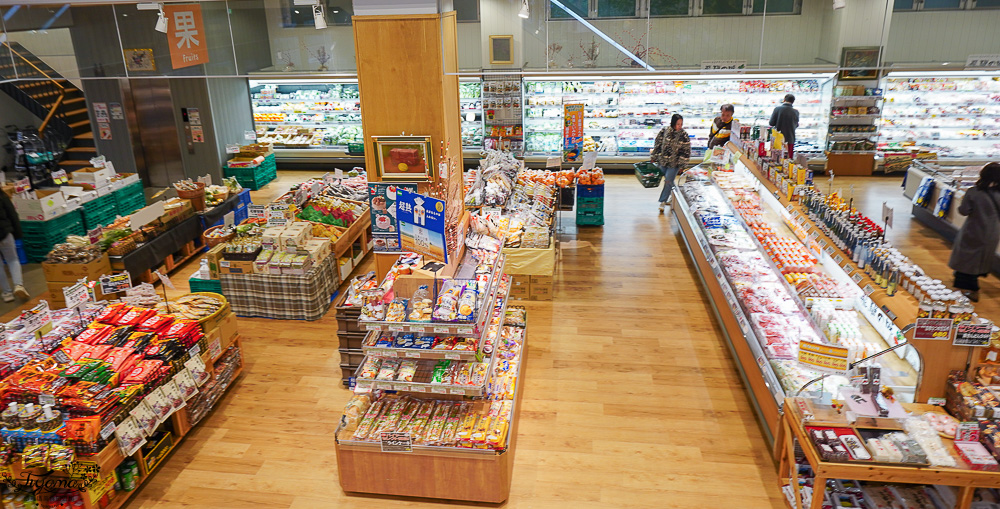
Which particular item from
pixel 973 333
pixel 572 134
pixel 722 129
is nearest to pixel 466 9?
pixel 572 134

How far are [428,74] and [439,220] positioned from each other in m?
1.49

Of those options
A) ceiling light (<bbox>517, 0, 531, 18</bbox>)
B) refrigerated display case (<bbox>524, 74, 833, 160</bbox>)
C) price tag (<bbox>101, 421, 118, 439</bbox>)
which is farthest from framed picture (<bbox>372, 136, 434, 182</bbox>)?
refrigerated display case (<bbox>524, 74, 833, 160</bbox>)

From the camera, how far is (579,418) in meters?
5.52

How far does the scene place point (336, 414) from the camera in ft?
18.5

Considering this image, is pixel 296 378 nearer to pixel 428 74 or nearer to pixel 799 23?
pixel 428 74

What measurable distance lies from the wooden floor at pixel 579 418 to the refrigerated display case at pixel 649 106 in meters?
5.14

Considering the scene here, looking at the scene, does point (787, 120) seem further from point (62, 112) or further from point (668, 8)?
point (62, 112)

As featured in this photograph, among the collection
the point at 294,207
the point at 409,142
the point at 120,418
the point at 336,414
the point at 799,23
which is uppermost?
the point at 799,23

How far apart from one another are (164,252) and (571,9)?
19.1ft

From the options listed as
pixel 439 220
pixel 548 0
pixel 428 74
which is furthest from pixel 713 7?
pixel 439 220

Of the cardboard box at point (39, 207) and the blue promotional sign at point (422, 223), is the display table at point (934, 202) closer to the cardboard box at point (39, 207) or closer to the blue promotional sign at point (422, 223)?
the blue promotional sign at point (422, 223)

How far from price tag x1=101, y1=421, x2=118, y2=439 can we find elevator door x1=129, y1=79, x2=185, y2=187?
8877 mm

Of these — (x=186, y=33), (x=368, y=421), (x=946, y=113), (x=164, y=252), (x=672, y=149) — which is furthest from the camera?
(x=946, y=113)

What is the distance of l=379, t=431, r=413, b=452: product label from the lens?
4.44m
